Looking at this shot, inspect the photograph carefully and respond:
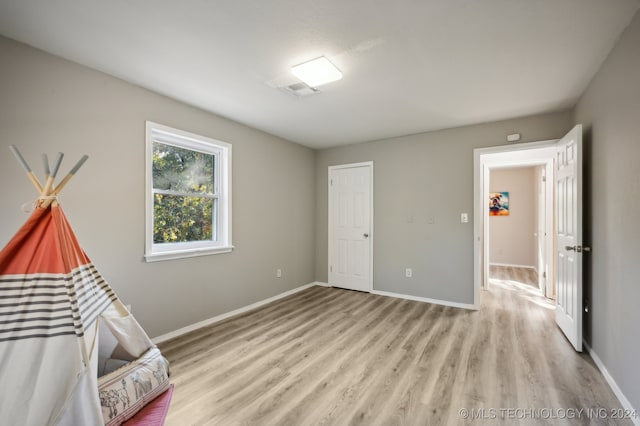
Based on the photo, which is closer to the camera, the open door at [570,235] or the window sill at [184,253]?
the open door at [570,235]

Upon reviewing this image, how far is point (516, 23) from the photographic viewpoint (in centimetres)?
178

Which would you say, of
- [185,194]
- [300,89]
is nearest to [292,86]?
[300,89]

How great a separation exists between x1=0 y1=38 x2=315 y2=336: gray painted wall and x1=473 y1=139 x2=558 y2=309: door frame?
278 centimetres

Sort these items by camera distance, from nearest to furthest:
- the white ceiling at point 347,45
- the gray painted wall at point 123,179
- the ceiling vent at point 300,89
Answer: the white ceiling at point 347,45, the gray painted wall at point 123,179, the ceiling vent at point 300,89

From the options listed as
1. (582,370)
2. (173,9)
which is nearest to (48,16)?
(173,9)

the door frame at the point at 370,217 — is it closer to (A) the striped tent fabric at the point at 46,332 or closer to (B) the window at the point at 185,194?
(B) the window at the point at 185,194

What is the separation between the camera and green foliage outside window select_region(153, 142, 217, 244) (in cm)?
290

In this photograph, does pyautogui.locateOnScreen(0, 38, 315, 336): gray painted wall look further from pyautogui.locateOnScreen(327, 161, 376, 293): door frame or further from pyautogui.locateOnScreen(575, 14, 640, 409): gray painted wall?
pyautogui.locateOnScreen(575, 14, 640, 409): gray painted wall

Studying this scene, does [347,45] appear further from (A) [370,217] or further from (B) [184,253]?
(A) [370,217]

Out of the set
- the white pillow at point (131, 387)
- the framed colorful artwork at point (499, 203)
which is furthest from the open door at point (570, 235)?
the framed colorful artwork at point (499, 203)

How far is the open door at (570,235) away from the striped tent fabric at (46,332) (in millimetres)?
3443

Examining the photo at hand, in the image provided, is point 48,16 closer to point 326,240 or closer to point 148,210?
point 148,210

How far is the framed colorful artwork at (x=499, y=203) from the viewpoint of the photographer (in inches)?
266

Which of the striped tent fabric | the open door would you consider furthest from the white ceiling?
the striped tent fabric
